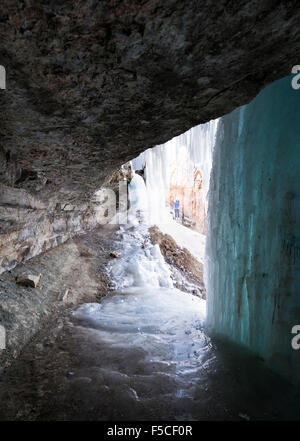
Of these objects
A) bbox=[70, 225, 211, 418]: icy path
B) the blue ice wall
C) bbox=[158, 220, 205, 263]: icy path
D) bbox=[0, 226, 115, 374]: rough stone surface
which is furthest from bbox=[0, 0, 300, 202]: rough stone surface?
bbox=[158, 220, 205, 263]: icy path

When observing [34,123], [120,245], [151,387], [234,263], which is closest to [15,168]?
[34,123]

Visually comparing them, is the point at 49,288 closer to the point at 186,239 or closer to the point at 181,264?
the point at 181,264

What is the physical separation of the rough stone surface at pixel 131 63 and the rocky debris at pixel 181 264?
5159 mm

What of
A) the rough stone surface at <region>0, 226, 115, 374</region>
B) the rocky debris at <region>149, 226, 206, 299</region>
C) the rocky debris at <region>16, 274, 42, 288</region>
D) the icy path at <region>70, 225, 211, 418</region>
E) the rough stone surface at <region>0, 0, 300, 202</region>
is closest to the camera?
the rough stone surface at <region>0, 0, 300, 202</region>

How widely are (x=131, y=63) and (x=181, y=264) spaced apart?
6.55 meters

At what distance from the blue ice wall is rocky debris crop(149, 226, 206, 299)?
3235mm

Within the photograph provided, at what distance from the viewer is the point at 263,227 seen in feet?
7.30

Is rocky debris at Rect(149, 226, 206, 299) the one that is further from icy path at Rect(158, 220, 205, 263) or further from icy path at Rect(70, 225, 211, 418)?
icy path at Rect(70, 225, 211, 418)

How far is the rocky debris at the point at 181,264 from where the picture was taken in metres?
6.39

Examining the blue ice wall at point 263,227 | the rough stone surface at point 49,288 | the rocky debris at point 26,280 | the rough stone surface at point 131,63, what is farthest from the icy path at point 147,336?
the rough stone surface at point 131,63

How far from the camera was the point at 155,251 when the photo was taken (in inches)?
283

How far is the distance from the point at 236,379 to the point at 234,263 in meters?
1.21

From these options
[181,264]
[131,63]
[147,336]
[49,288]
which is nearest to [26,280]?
[49,288]

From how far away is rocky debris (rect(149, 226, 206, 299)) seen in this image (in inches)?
251
